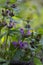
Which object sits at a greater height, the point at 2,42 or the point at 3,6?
the point at 3,6

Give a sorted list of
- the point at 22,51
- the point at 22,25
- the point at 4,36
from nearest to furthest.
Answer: the point at 22,51 < the point at 4,36 < the point at 22,25

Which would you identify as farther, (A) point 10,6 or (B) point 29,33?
(A) point 10,6


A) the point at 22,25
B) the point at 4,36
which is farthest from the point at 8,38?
the point at 22,25

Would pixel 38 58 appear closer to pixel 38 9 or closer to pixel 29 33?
pixel 29 33

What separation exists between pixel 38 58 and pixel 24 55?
7 centimetres

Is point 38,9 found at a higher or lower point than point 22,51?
higher

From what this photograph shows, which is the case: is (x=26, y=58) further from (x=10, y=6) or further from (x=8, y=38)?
(x=10, y=6)

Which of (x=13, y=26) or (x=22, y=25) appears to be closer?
(x=13, y=26)

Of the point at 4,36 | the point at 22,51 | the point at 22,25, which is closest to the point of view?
the point at 22,51

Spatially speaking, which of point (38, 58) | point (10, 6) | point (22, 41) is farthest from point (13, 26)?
point (10, 6)

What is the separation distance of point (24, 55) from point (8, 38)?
16cm

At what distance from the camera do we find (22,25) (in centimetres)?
155

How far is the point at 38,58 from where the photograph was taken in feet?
4.44

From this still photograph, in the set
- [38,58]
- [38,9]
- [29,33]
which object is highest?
[38,9]
